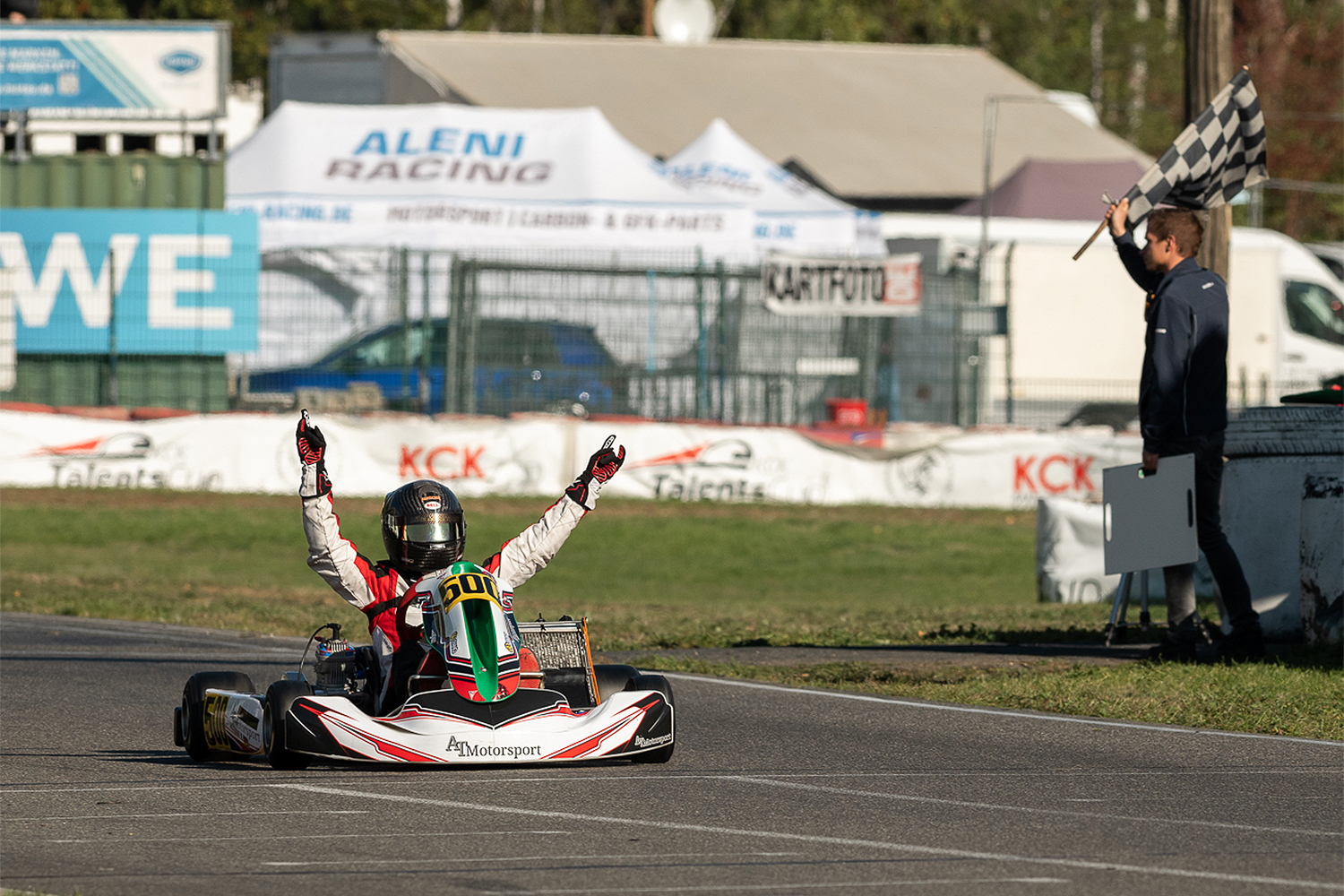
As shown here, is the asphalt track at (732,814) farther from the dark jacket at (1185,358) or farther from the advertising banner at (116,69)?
the advertising banner at (116,69)

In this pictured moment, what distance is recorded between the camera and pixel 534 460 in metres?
21.0

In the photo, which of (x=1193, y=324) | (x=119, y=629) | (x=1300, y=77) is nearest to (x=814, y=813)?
(x=1193, y=324)

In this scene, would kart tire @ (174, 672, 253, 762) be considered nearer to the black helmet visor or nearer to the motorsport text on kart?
the motorsport text on kart

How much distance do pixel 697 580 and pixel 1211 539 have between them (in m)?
8.19

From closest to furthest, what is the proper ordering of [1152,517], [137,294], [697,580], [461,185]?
1. [1152,517]
2. [697,580]
3. [137,294]
4. [461,185]

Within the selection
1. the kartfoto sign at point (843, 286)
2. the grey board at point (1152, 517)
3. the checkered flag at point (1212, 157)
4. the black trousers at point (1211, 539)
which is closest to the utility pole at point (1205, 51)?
the checkered flag at point (1212, 157)

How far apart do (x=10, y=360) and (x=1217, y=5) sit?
1386 centimetres

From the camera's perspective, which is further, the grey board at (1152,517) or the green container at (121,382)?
the green container at (121,382)

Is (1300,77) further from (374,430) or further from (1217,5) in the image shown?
(1217,5)

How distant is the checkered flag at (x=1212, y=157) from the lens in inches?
417

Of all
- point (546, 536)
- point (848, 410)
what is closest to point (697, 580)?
point (848, 410)

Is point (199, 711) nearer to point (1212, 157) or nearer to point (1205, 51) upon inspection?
point (1212, 157)

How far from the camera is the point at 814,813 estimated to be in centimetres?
654

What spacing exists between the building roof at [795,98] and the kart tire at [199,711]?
98.7 feet
